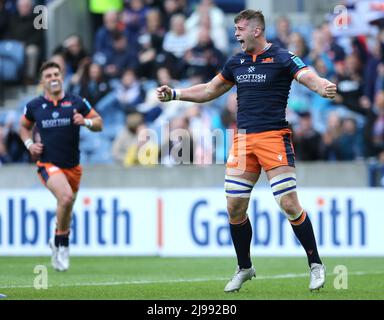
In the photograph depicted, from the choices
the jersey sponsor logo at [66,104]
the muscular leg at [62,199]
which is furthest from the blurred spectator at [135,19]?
the muscular leg at [62,199]

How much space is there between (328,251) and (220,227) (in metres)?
1.65

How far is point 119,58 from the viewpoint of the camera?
21391 mm

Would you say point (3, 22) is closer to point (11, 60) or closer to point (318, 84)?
point (11, 60)

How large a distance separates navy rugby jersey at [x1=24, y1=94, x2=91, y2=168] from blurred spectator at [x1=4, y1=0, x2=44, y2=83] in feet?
26.2

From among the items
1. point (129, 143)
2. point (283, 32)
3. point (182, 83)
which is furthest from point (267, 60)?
point (182, 83)

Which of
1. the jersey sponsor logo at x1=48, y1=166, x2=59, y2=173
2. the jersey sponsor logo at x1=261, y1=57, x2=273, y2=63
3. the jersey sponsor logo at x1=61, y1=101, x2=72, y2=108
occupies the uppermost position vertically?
the jersey sponsor logo at x1=261, y1=57, x2=273, y2=63

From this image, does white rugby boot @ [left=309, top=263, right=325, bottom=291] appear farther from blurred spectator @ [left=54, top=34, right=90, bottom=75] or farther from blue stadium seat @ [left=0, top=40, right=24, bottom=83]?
blue stadium seat @ [left=0, top=40, right=24, bottom=83]

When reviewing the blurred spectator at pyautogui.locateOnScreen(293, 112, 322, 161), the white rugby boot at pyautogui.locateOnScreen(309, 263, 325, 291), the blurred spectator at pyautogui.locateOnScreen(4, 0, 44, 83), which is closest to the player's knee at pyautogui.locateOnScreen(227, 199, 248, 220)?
the white rugby boot at pyautogui.locateOnScreen(309, 263, 325, 291)

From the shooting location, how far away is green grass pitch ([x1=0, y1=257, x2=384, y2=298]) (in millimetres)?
10250

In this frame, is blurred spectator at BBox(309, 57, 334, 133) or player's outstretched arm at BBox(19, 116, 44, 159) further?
blurred spectator at BBox(309, 57, 334, 133)

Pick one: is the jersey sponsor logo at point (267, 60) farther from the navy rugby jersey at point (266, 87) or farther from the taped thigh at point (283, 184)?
the taped thigh at point (283, 184)

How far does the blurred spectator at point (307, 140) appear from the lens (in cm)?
1869

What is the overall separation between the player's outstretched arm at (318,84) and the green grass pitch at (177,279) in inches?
72.5

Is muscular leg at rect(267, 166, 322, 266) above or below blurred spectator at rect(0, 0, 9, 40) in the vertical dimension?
below
